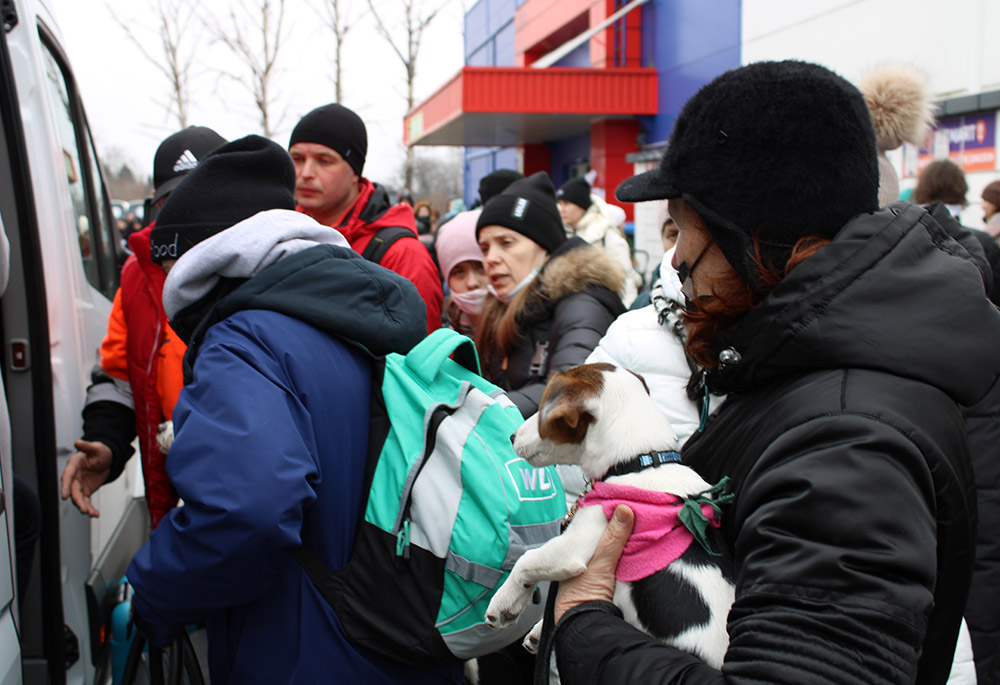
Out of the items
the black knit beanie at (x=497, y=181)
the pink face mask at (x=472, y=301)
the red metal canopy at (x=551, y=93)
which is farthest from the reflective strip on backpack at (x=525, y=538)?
the red metal canopy at (x=551, y=93)

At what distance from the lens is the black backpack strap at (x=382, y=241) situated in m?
3.60

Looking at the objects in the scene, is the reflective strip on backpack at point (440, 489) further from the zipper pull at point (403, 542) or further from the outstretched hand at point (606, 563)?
the outstretched hand at point (606, 563)

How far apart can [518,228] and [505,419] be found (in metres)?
1.89

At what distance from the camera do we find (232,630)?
192 cm

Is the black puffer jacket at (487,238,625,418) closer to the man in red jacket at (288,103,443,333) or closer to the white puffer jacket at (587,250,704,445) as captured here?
the man in red jacket at (288,103,443,333)

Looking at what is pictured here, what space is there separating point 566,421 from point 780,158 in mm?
760

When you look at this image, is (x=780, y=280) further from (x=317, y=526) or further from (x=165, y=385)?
(x=165, y=385)

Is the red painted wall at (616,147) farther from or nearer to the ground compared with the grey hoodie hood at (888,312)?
farther from the ground

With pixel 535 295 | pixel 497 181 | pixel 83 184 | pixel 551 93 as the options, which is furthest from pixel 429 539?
pixel 551 93

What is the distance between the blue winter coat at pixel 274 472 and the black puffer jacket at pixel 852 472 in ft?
2.46

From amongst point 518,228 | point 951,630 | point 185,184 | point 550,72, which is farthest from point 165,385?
point 550,72

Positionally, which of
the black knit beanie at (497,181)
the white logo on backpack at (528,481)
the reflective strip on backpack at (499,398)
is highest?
the black knit beanie at (497,181)

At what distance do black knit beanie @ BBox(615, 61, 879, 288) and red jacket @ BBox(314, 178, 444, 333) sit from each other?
2.27 m

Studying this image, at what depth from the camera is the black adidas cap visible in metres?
3.31
